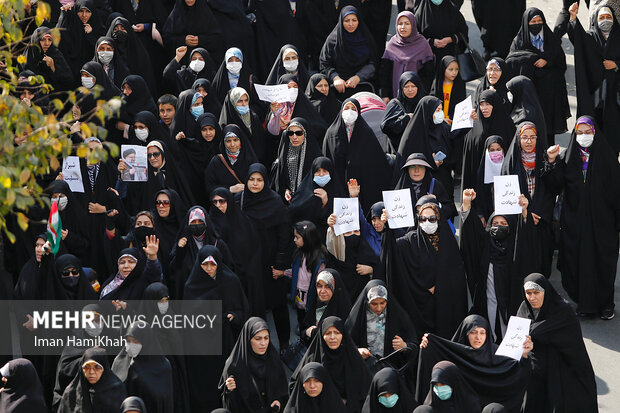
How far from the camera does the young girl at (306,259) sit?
33.3 feet

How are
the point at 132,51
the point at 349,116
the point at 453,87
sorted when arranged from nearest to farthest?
the point at 349,116, the point at 453,87, the point at 132,51

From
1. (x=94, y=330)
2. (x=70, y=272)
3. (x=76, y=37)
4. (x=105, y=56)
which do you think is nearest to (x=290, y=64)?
(x=105, y=56)

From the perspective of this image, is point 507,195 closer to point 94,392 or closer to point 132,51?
point 94,392

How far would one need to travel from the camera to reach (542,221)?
36.4 feet

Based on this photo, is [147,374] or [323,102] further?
[323,102]

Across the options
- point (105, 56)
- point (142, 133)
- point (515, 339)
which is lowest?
point (515, 339)

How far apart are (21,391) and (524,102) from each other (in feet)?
18.1

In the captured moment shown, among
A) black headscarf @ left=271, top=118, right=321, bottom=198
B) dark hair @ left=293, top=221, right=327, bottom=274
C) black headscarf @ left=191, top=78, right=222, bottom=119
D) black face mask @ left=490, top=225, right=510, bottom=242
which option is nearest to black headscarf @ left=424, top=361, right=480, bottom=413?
dark hair @ left=293, top=221, right=327, bottom=274

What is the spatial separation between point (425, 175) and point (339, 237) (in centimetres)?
98

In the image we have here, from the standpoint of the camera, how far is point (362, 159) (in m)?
11.4

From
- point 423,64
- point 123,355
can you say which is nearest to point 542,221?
point 423,64

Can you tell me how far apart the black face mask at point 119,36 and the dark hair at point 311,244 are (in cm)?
353

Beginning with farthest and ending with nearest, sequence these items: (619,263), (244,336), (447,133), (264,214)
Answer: (619,263), (447,133), (264,214), (244,336)

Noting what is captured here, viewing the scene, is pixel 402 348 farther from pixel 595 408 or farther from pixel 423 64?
pixel 423 64
